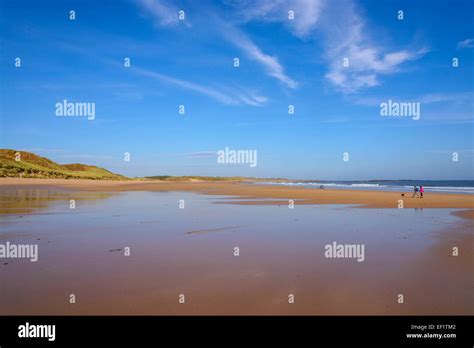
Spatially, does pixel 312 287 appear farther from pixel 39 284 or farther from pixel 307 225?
pixel 307 225
